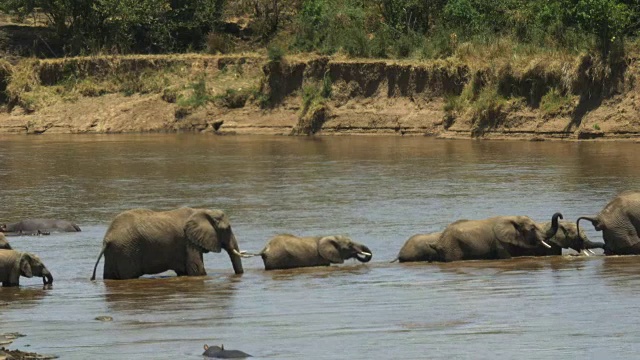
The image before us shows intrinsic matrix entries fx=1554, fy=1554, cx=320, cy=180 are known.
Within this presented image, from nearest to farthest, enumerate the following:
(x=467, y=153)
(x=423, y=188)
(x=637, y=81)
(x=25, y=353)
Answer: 1. (x=25, y=353)
2. (x=423, y=188)
3. (x=467, y=153)
4. (x=637, y=81)

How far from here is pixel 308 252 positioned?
76.8 feet

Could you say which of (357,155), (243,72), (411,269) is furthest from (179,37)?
(411,269)

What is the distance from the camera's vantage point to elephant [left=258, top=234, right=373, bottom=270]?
910 inches

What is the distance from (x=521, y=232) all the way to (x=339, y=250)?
2761 mm

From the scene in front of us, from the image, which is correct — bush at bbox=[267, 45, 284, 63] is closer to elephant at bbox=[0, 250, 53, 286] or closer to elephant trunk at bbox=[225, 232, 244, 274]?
elephant trunk at bbox=[225, 232, 244, 274]

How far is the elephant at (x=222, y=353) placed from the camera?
1498 centimetres

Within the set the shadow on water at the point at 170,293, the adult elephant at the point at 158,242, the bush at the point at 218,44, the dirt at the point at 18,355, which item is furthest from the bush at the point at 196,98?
the dirt at the point at 18,355

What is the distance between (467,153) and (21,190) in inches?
547

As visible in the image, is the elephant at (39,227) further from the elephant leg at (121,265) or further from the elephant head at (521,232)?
the elephant head at (521,232)

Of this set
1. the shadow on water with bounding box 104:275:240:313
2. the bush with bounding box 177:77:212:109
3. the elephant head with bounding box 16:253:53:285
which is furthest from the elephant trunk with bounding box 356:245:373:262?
the bush with bounding box 177:77:212:109

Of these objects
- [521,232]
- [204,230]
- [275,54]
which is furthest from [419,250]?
[275,54]

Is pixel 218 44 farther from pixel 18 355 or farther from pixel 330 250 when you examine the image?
pixel 18 355

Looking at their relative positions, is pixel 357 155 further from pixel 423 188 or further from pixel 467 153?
pixel 423 188

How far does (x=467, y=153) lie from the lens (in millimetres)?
45156
